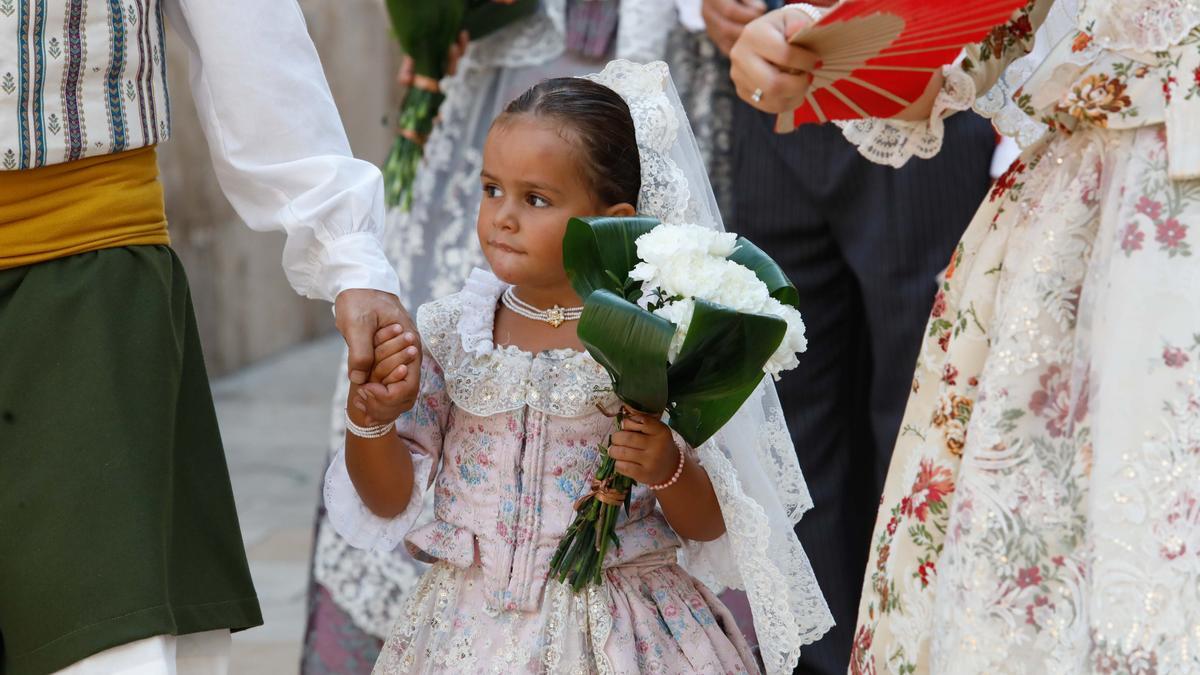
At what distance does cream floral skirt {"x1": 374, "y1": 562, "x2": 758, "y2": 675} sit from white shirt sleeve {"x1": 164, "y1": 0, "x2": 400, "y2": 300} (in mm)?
542

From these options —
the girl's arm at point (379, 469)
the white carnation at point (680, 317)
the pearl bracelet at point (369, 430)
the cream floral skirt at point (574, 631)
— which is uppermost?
the white carnation at point (680, 317)

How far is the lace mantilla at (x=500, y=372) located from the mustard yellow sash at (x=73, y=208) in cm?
54

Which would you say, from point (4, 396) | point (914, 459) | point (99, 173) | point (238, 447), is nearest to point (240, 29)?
point (99, 173)

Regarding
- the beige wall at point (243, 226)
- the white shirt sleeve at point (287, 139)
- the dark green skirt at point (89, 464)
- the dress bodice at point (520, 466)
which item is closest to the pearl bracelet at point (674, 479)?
the dress bodice at point (520, 466)

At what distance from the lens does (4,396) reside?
2188mm

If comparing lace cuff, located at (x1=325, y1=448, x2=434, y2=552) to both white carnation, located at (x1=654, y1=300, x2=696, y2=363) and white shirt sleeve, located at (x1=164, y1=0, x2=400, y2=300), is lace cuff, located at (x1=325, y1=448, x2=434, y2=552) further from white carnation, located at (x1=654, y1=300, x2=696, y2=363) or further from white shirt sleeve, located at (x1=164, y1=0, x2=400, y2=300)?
white carnation, located at (x1=654, y1=300, x2=696, y2=363)

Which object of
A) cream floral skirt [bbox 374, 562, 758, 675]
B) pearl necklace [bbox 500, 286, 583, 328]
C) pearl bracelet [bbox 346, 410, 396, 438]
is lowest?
cream floral skirt [bbox 374, 562, 758, 675]

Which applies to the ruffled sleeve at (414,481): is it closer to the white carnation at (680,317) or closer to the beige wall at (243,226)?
the white carnation at (680,317)

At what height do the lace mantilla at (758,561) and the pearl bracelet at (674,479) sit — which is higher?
A: the pearl bracelet at (674,479)

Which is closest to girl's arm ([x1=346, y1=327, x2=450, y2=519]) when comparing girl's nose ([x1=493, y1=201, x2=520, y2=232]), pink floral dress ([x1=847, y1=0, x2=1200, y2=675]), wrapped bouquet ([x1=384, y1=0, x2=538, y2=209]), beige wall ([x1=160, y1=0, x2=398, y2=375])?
girl's nose ([x1=493, y1=201, x2=520, y2=232])

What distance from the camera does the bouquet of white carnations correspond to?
7.20ft

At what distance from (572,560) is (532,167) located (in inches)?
24.3

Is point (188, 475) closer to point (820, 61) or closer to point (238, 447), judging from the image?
point (820, 61)

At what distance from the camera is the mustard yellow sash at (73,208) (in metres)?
2.20
